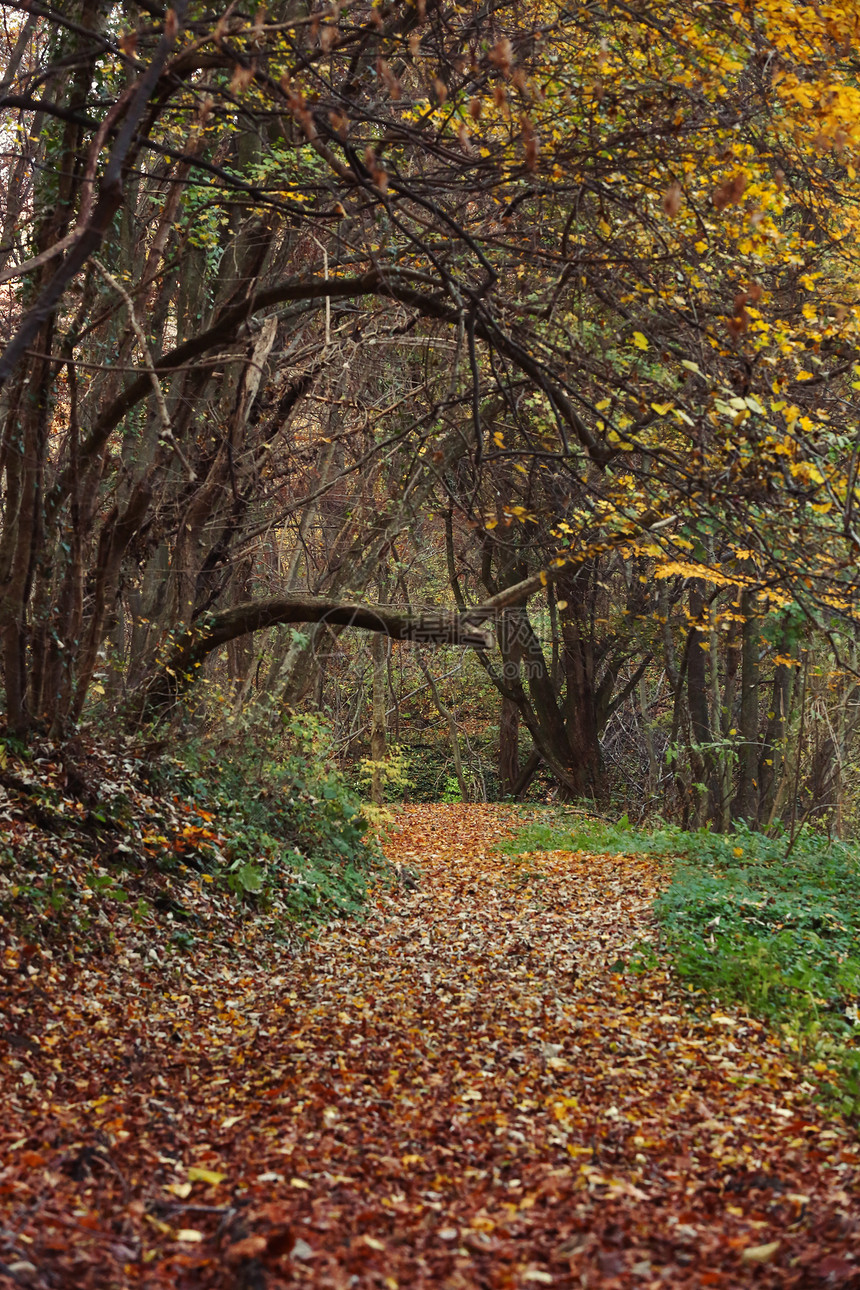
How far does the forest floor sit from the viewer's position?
302cm

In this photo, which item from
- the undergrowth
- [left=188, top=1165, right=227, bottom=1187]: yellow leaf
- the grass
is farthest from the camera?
the undergrowth

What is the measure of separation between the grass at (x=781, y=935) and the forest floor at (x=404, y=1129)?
0.22 m

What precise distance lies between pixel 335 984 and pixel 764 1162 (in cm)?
324

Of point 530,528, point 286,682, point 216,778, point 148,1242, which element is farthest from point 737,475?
point 530,528

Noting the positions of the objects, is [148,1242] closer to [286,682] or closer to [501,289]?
[501,289]

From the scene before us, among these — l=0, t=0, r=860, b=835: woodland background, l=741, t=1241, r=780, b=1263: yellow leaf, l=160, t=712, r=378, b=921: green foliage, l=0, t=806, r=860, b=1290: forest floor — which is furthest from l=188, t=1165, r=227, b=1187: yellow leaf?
l=160, t=712, r=378, b=921: green foliage

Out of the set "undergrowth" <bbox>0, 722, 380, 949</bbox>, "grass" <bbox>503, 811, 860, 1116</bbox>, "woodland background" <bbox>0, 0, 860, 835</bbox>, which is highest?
"woodland background" <bbox>0, 0, 860, 835</bbox>

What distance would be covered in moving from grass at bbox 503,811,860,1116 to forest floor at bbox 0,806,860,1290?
220 millimetres

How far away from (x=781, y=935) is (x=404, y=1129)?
367 cm

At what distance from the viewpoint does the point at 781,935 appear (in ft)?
22.9

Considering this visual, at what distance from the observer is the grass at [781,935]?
549cm

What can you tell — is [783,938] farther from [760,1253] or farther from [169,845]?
[169,845]

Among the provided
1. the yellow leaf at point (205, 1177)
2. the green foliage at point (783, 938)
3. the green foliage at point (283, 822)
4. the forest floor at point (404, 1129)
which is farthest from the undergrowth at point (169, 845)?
the green foliage at point (783, 938)

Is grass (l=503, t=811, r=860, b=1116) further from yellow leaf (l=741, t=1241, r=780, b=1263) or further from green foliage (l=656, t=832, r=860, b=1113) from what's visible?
yellow leaf (l=741, t=1241, r=780, b=1263)
